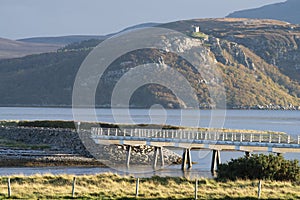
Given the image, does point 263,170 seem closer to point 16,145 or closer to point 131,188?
point 131,188

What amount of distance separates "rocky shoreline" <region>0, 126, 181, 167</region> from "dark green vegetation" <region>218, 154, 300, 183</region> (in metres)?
22.7

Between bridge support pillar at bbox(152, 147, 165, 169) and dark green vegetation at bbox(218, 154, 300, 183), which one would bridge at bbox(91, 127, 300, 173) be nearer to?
bridge support pillar at bbox(152, 147, 165, 169)

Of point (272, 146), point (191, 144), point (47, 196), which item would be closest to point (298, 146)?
point (272, 146)

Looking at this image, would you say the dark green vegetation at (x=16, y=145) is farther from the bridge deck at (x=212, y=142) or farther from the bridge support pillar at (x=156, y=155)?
the bridge support pillar at (x=156, y=155)

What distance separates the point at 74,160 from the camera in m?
73.1

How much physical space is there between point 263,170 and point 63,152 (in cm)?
3162

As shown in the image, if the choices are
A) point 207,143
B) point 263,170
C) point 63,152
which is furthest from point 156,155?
point 263,170

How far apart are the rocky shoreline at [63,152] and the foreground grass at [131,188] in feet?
72.7

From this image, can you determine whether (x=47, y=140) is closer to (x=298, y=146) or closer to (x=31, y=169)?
(x=31, y=169)

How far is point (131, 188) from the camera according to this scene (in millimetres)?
43062

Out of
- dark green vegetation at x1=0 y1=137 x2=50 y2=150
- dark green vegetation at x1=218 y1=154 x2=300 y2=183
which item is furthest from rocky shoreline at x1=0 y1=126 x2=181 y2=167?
dark green vegetation at x1=218 y1=154 x2=300 y2=183

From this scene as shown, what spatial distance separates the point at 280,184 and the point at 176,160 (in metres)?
34.7

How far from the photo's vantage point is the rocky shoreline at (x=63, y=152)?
72188mm

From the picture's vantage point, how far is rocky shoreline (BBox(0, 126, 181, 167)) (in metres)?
72.2
